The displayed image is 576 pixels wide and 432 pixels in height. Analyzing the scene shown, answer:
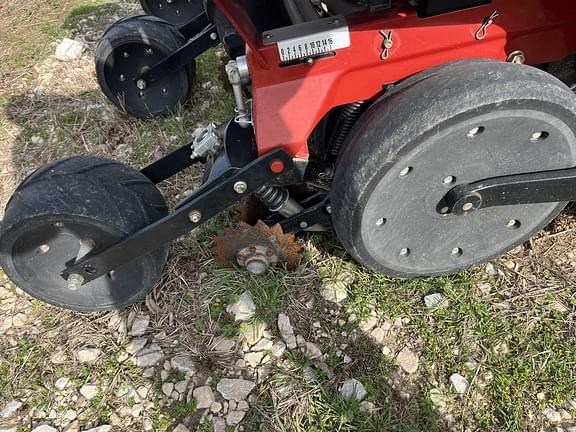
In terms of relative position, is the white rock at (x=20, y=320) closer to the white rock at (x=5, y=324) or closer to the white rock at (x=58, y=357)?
the white rock at (x=5, y=324)

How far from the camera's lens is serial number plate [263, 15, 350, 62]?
4.90 ft

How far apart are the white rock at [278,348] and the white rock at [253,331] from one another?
0.07m

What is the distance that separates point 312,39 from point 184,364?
1.22m

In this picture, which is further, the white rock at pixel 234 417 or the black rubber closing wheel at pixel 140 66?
the black rubber closing wheel at pixel 140 66

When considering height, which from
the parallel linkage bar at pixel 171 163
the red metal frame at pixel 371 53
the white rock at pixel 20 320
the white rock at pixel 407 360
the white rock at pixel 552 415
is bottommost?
the white rock at pixel 552 415

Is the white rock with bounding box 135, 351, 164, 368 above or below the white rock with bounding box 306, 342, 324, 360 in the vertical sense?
above

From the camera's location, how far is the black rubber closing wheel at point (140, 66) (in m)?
2.68

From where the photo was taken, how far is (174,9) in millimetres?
3479

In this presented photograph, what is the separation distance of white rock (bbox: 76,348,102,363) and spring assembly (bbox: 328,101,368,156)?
3.82ft

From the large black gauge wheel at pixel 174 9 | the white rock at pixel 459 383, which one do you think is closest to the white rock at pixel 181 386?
the white rock at pixel 459 383

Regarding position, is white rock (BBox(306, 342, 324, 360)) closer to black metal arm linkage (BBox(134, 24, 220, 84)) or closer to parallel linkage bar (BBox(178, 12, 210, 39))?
black metal arm linkage (BBox(134, 24, 220, 84))

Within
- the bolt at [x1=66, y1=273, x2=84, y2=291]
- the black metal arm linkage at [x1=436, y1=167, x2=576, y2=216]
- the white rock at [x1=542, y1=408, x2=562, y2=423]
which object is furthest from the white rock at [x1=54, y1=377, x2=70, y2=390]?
the white rock at [x1=542, y1=408, x2=562, y2=423]

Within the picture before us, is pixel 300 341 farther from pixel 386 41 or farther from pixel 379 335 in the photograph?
pixel 386 41

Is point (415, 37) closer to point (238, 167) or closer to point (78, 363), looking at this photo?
point (238, 167)
